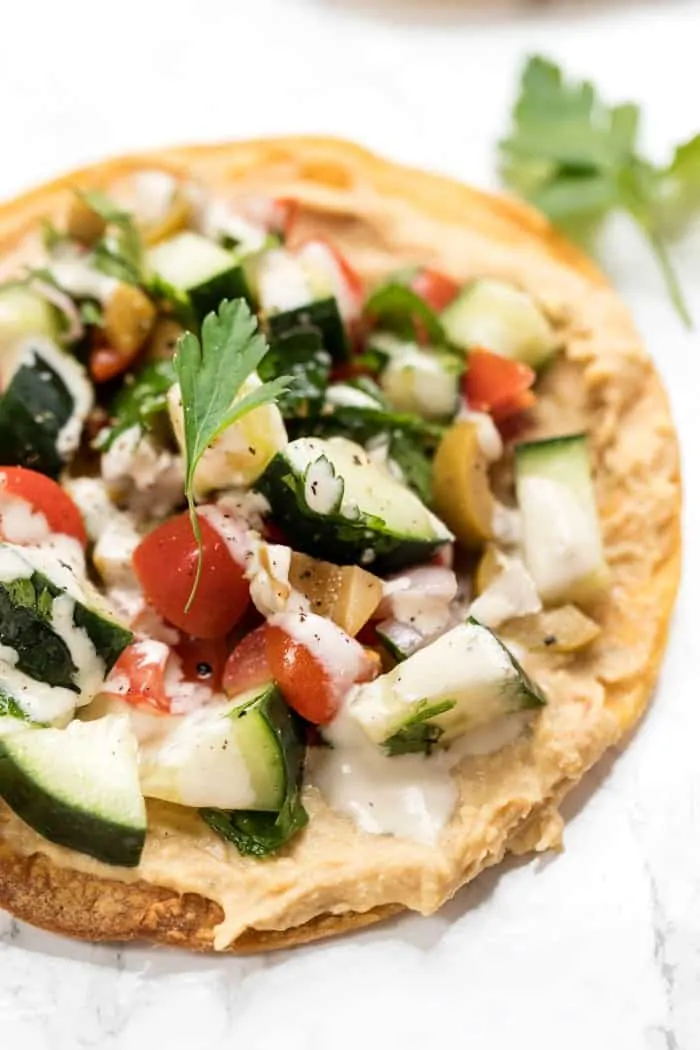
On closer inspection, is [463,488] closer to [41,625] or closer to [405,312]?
[405,312]

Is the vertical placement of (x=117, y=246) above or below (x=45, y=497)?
above

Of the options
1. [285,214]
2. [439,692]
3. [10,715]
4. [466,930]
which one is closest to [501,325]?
[285,214]

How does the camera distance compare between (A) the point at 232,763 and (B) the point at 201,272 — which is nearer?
(A) the point at 232,763

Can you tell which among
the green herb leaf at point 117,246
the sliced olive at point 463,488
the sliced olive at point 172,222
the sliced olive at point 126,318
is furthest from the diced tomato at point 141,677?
the sliced olive at point 172,222

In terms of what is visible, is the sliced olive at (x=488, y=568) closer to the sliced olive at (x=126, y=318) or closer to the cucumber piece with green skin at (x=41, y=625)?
the cucumber piece with green skin at (x=41, y=625)

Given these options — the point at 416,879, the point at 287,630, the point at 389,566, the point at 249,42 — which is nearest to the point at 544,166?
the point at 249,42

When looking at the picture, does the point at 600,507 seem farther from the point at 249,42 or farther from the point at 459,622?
the point at 249,42

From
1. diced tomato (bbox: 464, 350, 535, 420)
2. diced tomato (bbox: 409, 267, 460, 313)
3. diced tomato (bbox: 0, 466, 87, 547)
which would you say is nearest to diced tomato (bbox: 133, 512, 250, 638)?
diced tomato (bbox: 0, 466, 87, 547)
